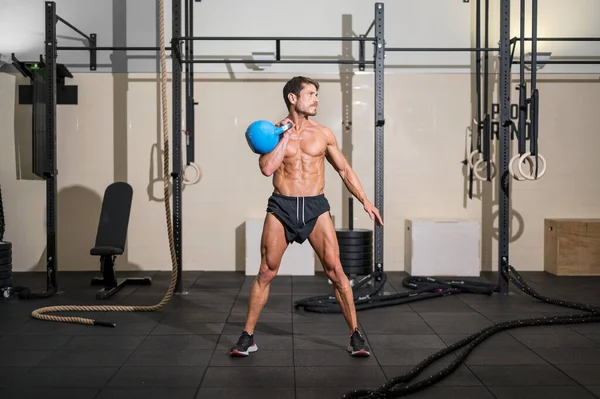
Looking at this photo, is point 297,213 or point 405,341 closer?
point 297,213

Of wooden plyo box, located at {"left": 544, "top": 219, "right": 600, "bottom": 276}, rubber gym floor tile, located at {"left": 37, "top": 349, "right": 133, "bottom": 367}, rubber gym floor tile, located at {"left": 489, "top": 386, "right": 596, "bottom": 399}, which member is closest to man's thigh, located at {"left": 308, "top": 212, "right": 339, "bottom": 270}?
rubber gym floor tile, located at {"left": 489, "top": 386, "right": 596, "bottom": 399}

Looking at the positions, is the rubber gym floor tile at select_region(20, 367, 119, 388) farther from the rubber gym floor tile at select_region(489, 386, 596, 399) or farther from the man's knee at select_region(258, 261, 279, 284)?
the rubber gym floor tile at select_region(489, 386, 596, 399)

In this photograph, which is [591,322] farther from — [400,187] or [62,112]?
[62,112]

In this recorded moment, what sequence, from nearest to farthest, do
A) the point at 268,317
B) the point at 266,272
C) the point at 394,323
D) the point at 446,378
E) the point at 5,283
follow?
1. the point at 446,378
2. the point at 266,272
3. the point at 394,323
4. the point at 268,317
5. the point at 5,283

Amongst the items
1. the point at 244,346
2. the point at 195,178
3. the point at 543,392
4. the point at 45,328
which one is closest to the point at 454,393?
the point at 543,392

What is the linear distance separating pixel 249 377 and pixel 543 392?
1.32 metres

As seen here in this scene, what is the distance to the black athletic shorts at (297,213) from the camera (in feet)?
11.4

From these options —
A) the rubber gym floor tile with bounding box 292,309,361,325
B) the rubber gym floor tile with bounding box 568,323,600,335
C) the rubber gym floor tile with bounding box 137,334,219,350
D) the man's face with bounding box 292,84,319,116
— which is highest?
the man's face with bounding box 292,84,319,116

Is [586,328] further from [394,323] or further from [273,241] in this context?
[273,241]

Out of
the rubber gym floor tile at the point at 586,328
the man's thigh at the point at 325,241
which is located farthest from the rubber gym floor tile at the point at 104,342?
the rubber gym floor tile at the point at 586,328

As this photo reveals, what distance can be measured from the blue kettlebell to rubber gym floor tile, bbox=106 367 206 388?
115cm

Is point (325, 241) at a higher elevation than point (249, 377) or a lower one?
higher

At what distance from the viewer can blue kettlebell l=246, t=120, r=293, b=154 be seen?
10.9 feet

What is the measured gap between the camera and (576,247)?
626 centimetres
